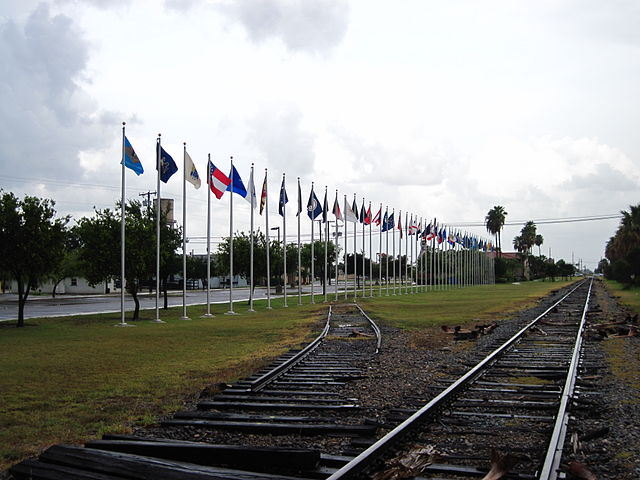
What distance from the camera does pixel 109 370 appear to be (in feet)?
43.4

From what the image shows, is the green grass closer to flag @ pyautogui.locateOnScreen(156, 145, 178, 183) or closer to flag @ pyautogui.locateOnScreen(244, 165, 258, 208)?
flag @ pyautogui.locateOnScreen(244, 165, 258, 208)

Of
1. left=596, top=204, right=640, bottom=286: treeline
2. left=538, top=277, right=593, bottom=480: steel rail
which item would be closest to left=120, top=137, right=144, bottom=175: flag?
left=538, top=277, right=593, bottom=480: steel rail

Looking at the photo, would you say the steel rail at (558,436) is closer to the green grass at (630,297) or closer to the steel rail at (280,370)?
the steel rail at (280,370)

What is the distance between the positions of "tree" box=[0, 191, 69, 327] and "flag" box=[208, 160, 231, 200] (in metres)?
6.73

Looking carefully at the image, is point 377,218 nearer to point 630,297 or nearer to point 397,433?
point 630,297

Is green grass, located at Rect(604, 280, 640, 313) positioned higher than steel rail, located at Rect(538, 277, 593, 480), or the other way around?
steel rail, located at Rect(538, 277, 593, 480)

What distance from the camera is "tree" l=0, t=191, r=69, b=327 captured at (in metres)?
25.6

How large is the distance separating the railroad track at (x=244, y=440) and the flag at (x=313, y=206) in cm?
2957

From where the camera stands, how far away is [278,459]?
5.91 metres

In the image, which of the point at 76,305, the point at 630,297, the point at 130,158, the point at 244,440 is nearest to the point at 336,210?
the point at 130,158

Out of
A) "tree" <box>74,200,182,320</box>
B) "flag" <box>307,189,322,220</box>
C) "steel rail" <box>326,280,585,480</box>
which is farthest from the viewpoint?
"flag" <box>307,189,322,220</box>

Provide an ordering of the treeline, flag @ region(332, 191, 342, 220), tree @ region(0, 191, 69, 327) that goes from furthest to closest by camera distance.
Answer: the treeline, flag @ region(332, 191, 342, 220), tree @ region(0, 191, 69, 327)

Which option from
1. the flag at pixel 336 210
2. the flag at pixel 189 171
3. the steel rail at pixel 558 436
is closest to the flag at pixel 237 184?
the flag at pixel 189 171

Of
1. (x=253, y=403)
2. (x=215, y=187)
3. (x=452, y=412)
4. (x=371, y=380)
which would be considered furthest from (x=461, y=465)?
(x=215, y=187)
